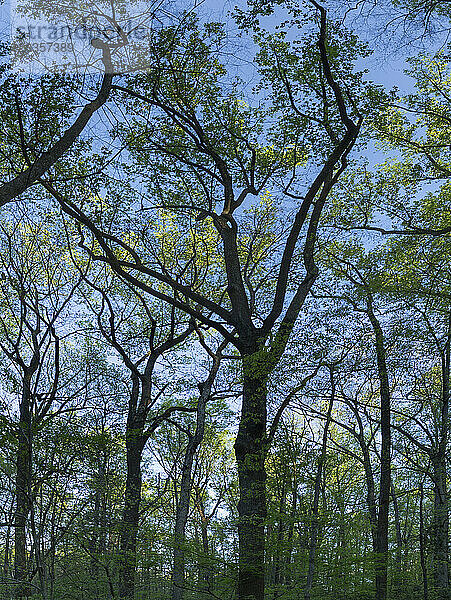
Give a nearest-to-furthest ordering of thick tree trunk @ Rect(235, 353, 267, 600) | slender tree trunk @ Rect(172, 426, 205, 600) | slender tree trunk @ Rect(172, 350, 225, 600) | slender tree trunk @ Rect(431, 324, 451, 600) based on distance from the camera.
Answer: thick tree trunk @ Rect(235, 353, 267, 600), slender tree trunk @ Rect(172, 426, 205, 600), slender tree trunk @ Rect(172, 350, 225, 600), slender tree trunk @ Rect(431, 324, 451, 600)

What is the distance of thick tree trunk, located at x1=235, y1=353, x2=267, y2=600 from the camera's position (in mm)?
7797

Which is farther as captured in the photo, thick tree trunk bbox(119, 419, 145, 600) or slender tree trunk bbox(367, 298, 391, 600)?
slender tree trunk bbox(367, 298, 391, 600)

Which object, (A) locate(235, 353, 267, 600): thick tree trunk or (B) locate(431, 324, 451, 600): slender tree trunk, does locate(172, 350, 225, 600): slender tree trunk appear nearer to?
(A) locate(235, 353, 267, 600): thick tree trunk

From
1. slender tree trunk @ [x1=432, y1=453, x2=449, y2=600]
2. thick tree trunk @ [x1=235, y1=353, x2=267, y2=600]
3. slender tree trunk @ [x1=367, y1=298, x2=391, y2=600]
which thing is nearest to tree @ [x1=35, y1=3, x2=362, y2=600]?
thick tree trunk @ [x1=235, y1=353, x2=267, y2=600]

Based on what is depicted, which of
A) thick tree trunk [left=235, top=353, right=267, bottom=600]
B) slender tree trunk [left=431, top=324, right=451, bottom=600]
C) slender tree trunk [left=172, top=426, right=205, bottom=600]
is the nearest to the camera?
thick tree trunk [left=235, top=353, right=267, bottom=600]

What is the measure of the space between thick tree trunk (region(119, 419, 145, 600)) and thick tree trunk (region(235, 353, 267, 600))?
234 centimetres

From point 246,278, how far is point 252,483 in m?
5.62

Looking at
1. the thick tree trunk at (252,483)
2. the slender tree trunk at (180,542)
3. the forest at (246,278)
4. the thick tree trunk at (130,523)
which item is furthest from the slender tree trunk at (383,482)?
the thick tree trunk at (130,523)

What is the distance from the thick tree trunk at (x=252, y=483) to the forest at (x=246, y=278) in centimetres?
3

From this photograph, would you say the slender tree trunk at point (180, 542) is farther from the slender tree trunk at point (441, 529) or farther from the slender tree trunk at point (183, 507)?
the slender tree trunk at point (441, 529)

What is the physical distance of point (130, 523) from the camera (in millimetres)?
9516

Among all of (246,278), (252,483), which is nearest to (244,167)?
(246,278)

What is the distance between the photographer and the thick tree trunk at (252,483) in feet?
25.6

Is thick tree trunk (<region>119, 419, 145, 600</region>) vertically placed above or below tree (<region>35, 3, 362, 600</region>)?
below
